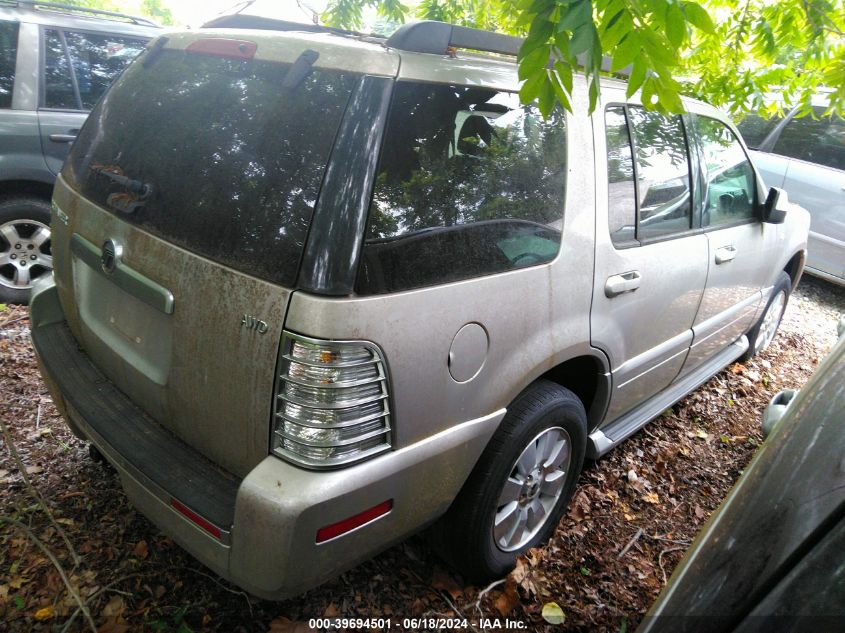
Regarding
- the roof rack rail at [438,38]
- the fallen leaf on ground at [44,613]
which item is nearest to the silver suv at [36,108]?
the fallen leaf on ground at [44,613]

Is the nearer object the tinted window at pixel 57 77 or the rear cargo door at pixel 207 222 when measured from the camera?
the rear cargo door at pixel 207 222

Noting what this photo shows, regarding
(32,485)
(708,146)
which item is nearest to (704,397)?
(708,146)

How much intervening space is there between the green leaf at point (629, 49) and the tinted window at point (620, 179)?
728mm

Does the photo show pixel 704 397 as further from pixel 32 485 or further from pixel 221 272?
pixel 32 485

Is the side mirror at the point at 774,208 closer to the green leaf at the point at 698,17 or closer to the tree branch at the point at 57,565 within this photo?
the green leaf at the point at 698,17

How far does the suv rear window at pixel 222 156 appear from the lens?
1.62 m

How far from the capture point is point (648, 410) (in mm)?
3125

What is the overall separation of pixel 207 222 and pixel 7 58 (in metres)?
3.31

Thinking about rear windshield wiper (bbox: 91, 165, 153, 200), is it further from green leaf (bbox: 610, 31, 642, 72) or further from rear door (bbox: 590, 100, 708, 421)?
rear door (bbox: 590, 100, 708, 421)

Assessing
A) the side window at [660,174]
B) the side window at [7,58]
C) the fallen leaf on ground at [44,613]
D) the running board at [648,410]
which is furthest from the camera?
the side window at [7,58]

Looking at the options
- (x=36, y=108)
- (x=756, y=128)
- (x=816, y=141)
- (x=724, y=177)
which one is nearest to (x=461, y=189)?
(x=724, y=177)

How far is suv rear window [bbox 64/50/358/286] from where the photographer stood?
162 centimetres

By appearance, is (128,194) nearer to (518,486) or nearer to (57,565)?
(57,565)

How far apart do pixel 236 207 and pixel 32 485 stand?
1769 millimetres
